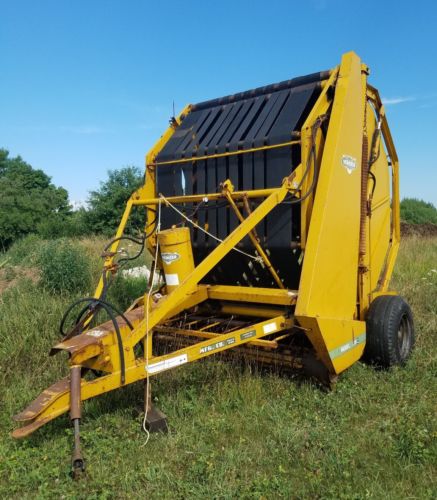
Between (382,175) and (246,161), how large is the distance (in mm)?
1735

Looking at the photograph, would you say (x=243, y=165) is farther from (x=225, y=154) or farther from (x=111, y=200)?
(x=111, y=200)

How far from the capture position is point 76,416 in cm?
299

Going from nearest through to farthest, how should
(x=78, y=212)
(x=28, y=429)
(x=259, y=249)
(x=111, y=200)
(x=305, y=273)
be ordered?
(x=28, y=429), (x=305, y=273), (x=259, y=249), (x=111, y=200), (x=78, y=212)

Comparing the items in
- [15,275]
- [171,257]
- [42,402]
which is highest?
[171,257]

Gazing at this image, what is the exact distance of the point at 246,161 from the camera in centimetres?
449

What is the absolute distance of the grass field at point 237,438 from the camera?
281 cm

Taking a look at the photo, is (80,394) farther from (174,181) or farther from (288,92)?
(288,92)

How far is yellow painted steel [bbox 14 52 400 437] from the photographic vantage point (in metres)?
3.35

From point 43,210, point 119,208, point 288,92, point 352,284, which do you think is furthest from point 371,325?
point 43,210

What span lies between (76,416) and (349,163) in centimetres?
292

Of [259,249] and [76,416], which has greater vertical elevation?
[259,249]

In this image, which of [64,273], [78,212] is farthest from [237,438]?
[78,212]

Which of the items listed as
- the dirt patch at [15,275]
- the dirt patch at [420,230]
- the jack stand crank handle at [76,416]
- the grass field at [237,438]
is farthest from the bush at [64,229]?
the jack stand crank handle at [76,416]

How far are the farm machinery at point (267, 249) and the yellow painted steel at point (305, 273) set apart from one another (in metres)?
0.01
